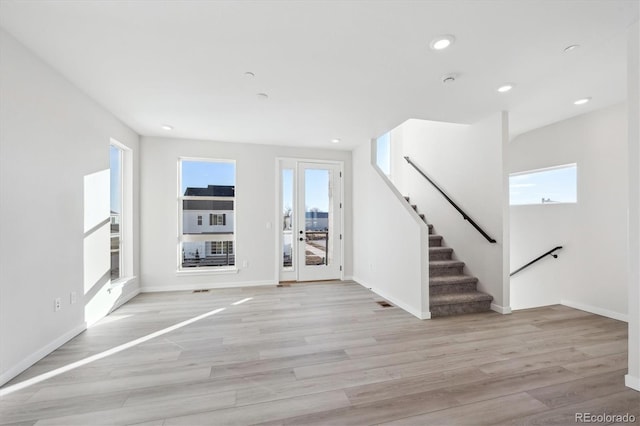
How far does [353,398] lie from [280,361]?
0.75 metres

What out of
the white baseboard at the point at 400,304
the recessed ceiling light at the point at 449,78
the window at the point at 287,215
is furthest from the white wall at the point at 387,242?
the recessed ceiling light at the point at 449,78

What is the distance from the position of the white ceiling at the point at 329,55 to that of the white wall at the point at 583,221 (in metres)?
0.43

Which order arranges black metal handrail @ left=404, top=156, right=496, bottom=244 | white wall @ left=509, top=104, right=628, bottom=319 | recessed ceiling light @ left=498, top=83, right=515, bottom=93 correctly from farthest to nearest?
black metal handrail @ left=404, top=156, right=496, bottom=244 → white wall @ left=509, top=104, right=628, bottom=319 → recessed ceiling light @ left=498, top=83, right=515, bottom=93

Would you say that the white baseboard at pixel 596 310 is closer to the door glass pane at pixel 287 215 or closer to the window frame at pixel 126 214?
the door glass pane at pixel 287 215

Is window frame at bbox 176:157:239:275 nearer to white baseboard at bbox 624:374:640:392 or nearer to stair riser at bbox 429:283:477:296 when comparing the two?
stair riser at bbox 429:283:477:296

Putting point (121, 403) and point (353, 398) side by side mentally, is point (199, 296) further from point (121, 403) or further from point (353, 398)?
point (353, 398)

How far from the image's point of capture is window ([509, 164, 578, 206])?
3.89 m

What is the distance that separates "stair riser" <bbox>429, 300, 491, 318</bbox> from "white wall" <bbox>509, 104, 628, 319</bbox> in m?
1.36

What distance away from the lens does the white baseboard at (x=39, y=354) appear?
2039 mm

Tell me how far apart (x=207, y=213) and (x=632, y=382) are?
17.7 ft

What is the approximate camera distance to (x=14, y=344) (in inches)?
83.3

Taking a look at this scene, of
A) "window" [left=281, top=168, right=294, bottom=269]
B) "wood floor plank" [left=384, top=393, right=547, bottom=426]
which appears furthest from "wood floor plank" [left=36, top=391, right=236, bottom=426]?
"window" [left=281, top=168, right=294, bottom=269]

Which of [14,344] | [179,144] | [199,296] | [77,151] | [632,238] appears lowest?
[199,296]

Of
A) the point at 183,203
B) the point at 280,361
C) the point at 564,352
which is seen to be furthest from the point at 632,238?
the point at 183,203
